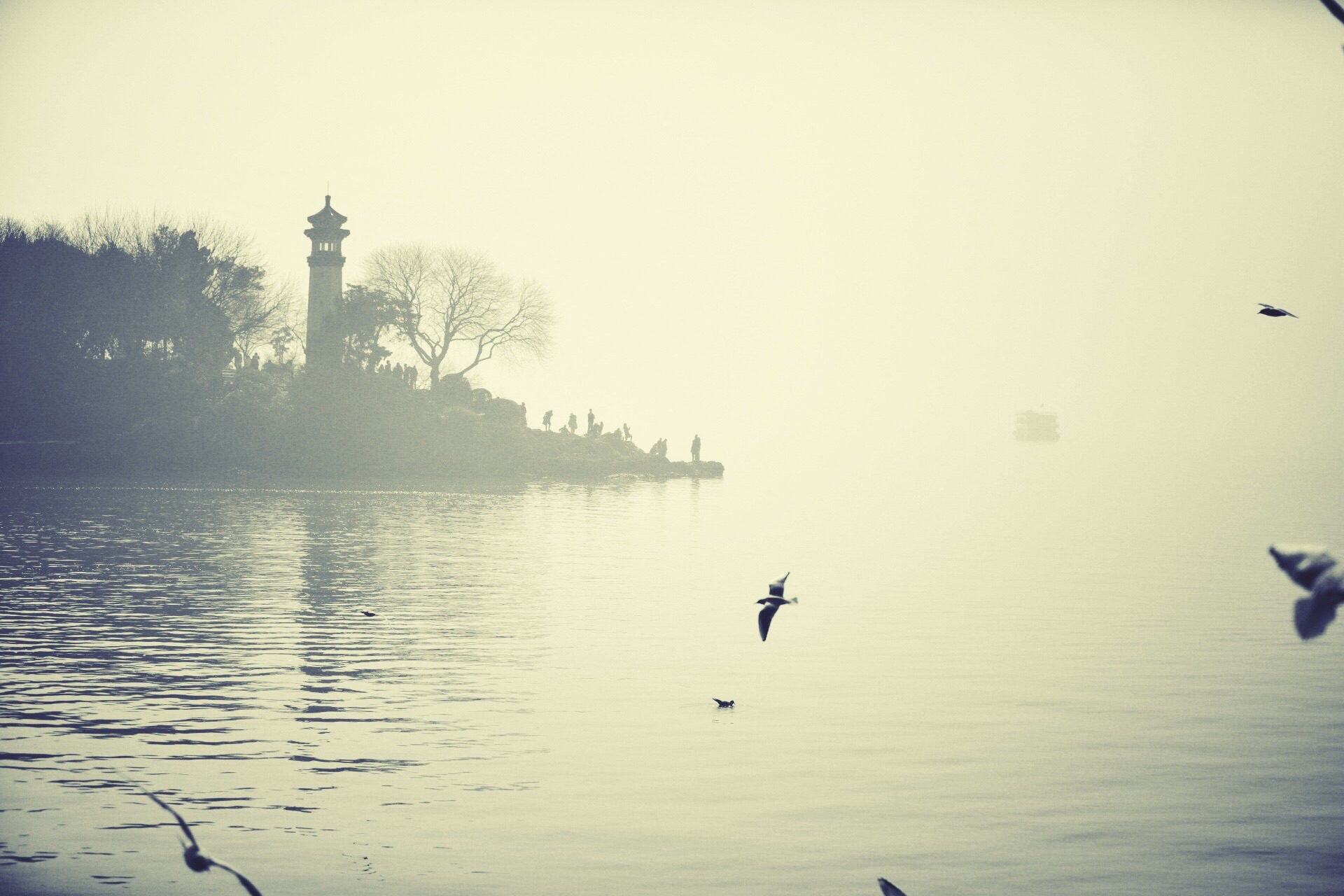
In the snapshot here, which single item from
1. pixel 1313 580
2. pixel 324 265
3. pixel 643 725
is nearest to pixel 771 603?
pixel 1313 580

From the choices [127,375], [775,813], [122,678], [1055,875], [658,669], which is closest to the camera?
[1055,875]

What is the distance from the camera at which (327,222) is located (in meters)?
99.4

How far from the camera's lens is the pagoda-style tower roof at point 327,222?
325 ft

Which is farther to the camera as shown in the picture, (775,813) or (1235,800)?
(1235,800)

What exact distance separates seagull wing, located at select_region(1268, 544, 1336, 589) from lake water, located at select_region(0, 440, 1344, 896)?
13761mm

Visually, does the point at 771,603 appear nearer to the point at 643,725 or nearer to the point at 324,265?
the point at 643,725

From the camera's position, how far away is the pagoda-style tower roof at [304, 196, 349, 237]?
3903 inches

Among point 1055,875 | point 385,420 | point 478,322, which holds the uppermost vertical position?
point 478,322

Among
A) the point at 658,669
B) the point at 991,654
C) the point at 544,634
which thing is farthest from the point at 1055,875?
the point at 544,634

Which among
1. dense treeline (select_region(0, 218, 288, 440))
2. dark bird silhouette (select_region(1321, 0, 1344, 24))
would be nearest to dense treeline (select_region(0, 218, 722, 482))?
dense treeline (select_region(0, 218, 288, 440))

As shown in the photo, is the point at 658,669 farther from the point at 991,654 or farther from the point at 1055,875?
the point at 1055,875

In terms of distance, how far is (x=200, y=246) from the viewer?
305 ft

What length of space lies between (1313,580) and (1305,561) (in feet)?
0.12

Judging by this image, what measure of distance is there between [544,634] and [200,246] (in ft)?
238
